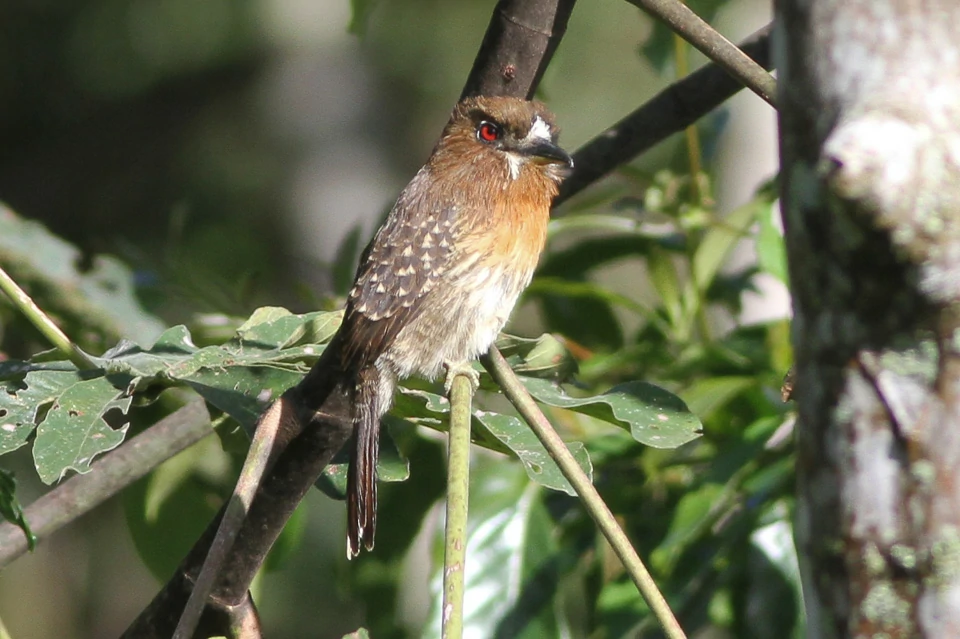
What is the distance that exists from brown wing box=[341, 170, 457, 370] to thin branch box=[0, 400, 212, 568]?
352 mm

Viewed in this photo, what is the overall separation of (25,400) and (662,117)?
4.33 feet

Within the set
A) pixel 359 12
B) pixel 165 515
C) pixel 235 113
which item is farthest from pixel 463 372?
pixel 235 113

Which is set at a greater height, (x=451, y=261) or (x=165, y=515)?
(x=451, y=261)

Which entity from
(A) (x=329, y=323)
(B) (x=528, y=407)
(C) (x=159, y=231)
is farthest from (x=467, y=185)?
(C) (x=159, y=231)

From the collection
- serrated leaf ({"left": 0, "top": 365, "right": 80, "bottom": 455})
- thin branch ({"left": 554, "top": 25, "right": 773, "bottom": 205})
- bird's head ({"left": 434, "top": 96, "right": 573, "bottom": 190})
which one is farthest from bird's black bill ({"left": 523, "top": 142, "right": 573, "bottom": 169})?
serrated leaf ({"left": 0, "top": 365, "right": 80, "bottom": 455})

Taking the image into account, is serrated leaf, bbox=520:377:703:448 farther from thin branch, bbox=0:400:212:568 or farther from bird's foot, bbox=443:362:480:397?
thin branch, bbox=0:400:212:568

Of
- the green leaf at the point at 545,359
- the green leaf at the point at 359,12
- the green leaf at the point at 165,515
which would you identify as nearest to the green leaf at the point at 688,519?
the green leaf at the point at 545,359

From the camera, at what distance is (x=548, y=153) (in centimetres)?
240

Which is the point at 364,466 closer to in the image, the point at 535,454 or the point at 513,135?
the point at 535,454

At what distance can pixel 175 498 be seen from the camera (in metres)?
2.39

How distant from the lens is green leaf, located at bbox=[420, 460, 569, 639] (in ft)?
7.83

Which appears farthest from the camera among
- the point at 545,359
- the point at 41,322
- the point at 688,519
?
the point at 688,519

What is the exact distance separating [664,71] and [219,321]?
127 centimetres

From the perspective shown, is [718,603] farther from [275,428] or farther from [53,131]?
[53,131]
